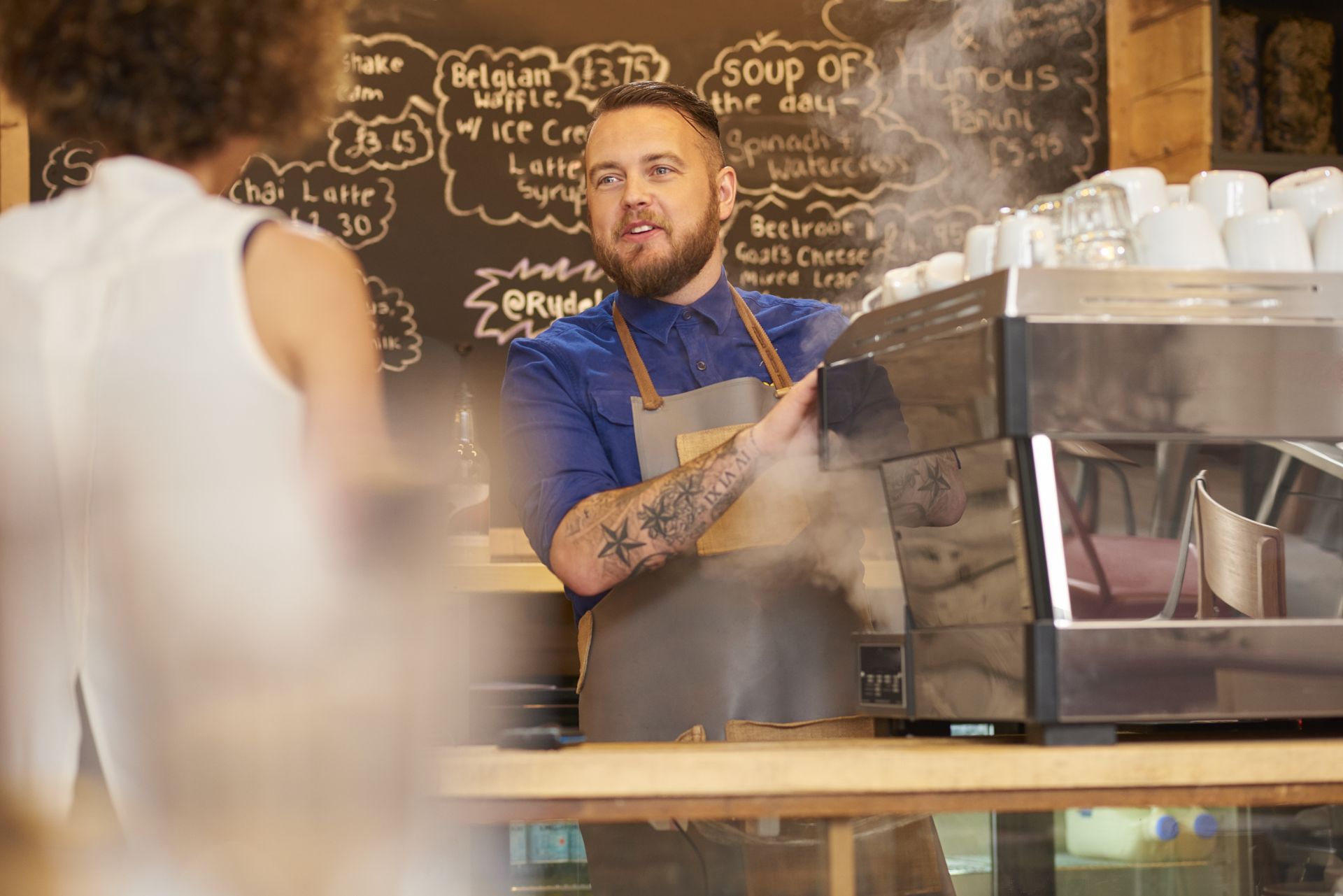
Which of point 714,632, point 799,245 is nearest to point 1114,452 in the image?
point 714,632

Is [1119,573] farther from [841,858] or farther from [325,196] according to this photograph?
[325,196]

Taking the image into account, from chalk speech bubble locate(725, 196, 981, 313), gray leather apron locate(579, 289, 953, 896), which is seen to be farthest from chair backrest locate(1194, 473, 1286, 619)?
chalk speech bubble locate(725, 196, 981, 313)

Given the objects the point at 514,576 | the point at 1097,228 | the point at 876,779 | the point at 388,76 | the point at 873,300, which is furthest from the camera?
the point at 388,76

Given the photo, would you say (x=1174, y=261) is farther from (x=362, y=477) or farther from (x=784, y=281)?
(x=784, y=281)

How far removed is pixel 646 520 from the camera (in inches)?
61.0

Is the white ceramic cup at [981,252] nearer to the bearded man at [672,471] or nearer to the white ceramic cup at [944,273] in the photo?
the white ceramic cup at [944,273]

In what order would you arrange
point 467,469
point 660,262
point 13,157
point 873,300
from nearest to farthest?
1. point 873,300
2. point 660,262
3. point 467,469
4. point 13,157

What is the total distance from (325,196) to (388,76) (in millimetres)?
305

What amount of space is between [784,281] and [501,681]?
1171mm

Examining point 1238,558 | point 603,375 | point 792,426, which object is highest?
point 603,375

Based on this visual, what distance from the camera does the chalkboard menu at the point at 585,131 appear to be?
9.73 ft

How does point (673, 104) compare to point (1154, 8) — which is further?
point (1154, 8)

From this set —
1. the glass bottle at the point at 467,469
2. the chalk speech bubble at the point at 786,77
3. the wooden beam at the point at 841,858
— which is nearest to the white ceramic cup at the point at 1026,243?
the wooden beam at the point at 841,858

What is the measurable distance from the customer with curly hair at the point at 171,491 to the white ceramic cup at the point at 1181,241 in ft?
2.28
